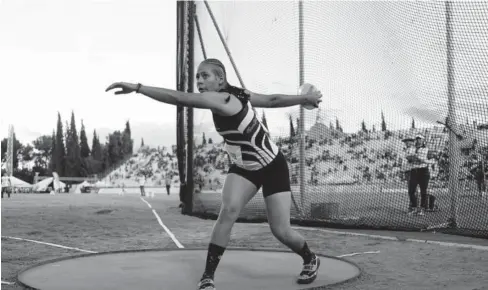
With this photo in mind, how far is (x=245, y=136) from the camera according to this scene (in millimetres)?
3613

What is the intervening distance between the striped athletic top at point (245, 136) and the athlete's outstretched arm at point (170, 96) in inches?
10.9

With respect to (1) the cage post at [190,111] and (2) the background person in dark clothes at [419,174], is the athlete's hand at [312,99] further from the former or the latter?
(1) the cage post at [190,111]

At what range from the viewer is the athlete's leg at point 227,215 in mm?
3578

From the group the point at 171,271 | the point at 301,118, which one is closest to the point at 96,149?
the point at 301,118

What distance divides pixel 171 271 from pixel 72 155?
84.5 meters

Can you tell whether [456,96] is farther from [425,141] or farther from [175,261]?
[175,261]

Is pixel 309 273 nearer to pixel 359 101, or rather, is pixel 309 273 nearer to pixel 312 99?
pixel 312 99

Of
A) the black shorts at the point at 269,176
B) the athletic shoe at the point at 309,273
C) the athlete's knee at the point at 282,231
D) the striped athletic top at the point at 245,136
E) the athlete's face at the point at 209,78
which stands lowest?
the athletic shoe at the point at 309,273

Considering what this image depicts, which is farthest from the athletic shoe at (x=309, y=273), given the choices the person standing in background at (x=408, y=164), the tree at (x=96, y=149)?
the tree at (x=96, y=149)

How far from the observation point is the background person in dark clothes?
31.1 ft

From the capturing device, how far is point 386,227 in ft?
25.7

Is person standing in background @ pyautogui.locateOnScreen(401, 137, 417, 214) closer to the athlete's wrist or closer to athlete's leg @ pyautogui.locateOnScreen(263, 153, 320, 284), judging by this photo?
athlete's leg @ pyautogui.locateOnScreen(263, 153, 320, 284)

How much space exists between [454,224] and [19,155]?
102 m

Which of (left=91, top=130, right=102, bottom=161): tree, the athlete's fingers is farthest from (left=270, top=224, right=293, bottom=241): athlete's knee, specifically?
(left=91, top=130, right=102, bottom=161): tree
